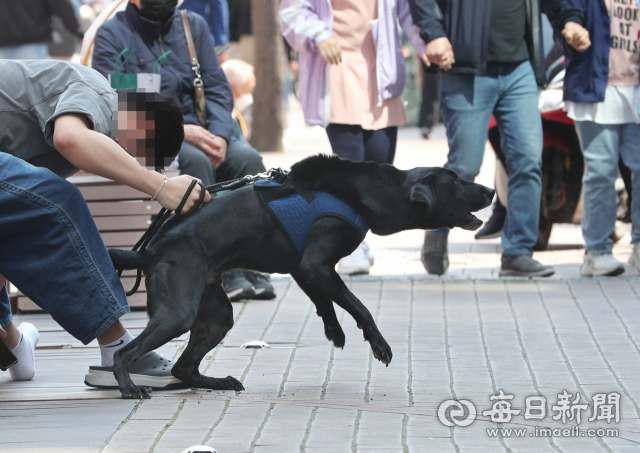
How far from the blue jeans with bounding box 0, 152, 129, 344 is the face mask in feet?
7.68

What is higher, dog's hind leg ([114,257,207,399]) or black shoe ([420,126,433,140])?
dog's hind leg ([114,257,207,399])

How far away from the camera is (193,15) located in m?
6.34

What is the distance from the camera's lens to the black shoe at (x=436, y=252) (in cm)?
678

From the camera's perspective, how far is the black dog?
3883 millimetres

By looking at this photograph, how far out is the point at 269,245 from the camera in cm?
403

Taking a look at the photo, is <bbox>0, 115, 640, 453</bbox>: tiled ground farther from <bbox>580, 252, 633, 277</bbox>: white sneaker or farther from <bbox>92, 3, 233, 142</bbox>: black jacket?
<bbox>92, 3, 233, 142</bbox>: black jacket

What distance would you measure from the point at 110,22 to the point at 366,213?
265 centimetres

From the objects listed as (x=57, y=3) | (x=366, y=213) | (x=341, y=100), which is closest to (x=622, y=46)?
(x=341, y=100)

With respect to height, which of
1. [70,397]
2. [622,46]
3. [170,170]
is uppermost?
[622,46]

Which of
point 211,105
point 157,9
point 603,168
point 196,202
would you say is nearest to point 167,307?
point 196,202

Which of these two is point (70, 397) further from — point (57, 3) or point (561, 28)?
point (57, 3)

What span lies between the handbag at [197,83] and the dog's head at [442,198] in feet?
7.31

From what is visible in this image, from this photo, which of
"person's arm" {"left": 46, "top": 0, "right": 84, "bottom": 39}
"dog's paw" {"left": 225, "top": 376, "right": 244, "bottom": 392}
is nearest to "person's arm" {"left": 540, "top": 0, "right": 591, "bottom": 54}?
"dog's paw" {"left": 225, "top": 376, "right": 244, "bottom": 392}

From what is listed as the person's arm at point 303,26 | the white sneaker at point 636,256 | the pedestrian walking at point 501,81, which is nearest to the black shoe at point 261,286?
the pedestrian walking at point 501,81
